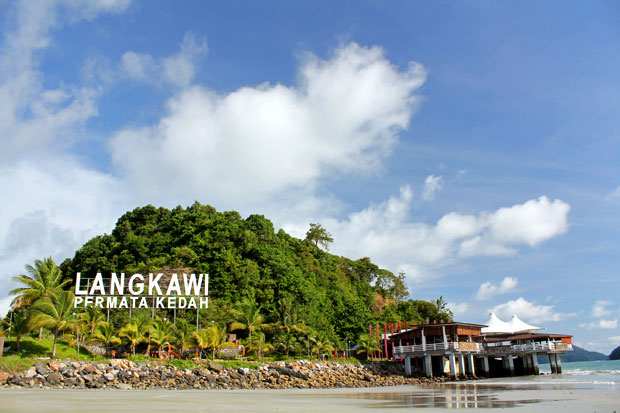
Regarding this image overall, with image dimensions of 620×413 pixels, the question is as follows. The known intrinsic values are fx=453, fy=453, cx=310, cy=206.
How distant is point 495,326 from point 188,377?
3874 centimetres

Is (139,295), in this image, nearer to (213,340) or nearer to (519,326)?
(213,340)

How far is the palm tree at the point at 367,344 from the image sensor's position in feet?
160

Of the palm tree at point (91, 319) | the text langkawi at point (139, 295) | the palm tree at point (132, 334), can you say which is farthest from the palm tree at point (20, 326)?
the text langkawi at point (139, 295)

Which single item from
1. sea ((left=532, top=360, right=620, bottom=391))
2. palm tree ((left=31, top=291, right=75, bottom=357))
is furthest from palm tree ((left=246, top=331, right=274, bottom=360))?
sea ((left=532, top=360, right=620, bottom=391))

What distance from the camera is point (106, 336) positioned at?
35781mm

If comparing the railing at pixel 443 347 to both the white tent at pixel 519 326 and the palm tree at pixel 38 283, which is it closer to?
the white tent at pixel 519 326

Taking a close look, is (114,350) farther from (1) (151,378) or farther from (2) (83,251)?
(2) (83,251)

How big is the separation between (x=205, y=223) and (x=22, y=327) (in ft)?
98.9

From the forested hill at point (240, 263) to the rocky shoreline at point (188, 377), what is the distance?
392 inches

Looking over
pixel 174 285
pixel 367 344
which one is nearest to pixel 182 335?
pixel 174 285

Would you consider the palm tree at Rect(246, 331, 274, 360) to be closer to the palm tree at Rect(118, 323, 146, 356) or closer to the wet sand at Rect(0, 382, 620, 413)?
the palm tree at Rect(118, 323, 146, 356)

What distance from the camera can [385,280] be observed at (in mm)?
84938

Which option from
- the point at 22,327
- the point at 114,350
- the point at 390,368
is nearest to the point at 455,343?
the point at 390,368

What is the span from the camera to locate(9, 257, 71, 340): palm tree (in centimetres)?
3862
